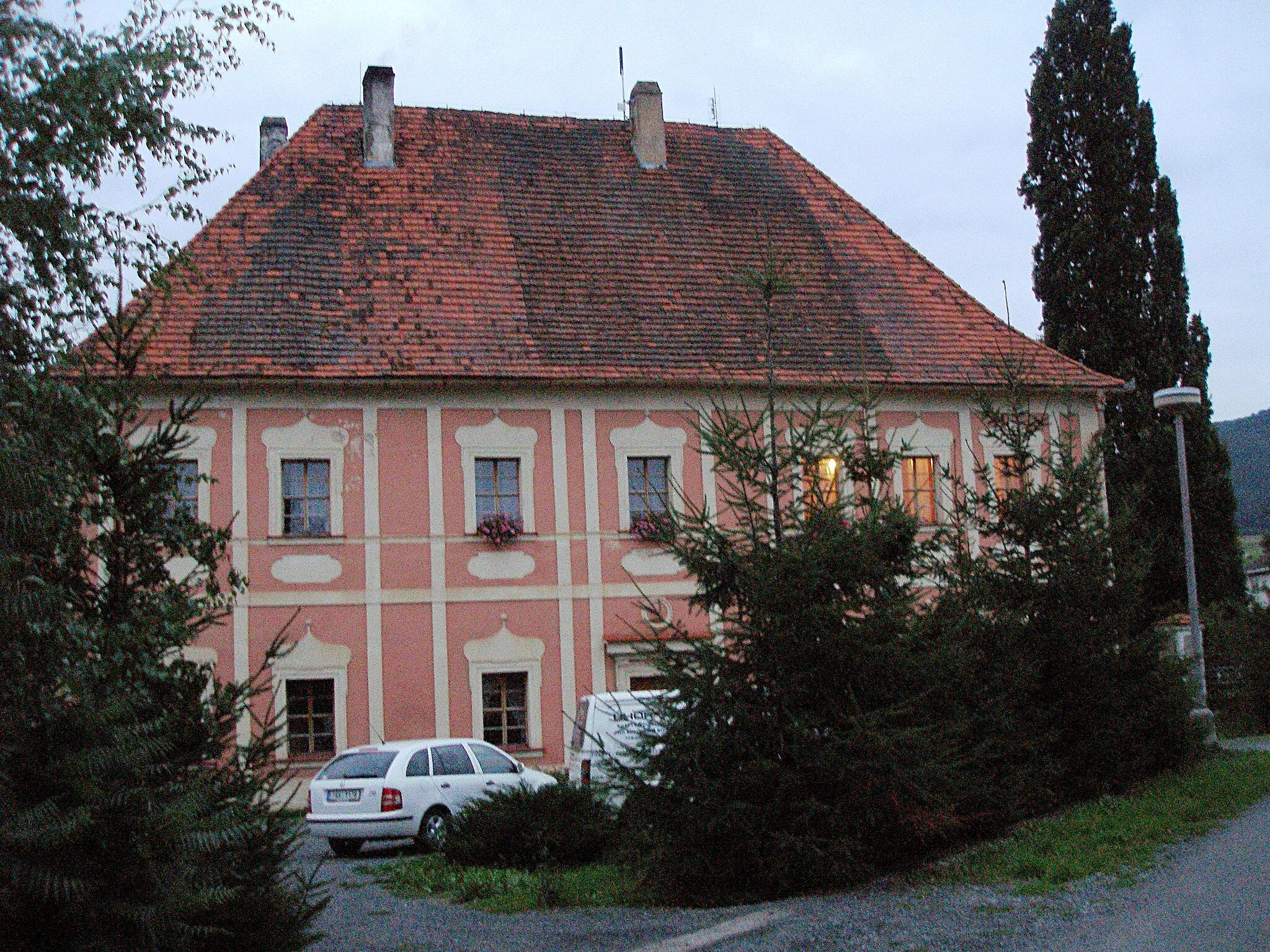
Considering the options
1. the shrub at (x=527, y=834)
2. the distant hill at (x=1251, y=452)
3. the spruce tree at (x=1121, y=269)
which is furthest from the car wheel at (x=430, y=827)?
the distant hill at (x=1251, y=452)

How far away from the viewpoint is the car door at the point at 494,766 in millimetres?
18625

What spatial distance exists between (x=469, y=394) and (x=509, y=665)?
15.8 ft

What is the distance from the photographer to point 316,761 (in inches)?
923

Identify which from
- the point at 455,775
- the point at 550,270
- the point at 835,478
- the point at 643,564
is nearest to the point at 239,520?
the point at 643,564

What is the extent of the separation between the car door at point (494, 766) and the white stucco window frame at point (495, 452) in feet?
20.9

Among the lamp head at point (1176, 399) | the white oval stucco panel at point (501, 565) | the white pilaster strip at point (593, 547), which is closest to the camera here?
the lamp head at point (1176, 399)

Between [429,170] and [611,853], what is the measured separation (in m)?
19.2

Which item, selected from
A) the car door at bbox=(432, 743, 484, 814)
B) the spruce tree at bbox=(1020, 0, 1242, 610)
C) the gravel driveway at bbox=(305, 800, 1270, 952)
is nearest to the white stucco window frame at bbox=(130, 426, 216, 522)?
the car door at bbox=(432, 743, 484, 814)

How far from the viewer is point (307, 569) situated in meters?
24.2

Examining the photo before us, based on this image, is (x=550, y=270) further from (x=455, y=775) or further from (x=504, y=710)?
(x=455, y=775)

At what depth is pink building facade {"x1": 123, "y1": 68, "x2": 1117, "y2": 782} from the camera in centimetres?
2417

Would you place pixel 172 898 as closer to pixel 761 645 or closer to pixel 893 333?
pixel 761 645

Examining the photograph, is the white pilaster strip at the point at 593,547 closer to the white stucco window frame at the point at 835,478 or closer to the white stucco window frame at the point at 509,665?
the white stucco window frame at the point at 509,665

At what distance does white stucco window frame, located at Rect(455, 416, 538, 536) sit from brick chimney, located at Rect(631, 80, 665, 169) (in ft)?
27.0
